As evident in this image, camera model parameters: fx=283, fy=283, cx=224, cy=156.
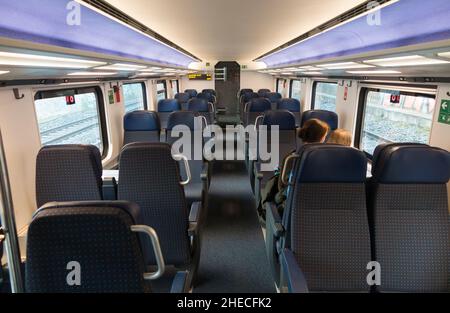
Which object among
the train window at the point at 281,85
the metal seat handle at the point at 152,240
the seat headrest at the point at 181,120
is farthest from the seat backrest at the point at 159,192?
the train window at the point at 281,85

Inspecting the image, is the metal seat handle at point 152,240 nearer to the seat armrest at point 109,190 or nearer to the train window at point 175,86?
the seat armrest at point 109,190

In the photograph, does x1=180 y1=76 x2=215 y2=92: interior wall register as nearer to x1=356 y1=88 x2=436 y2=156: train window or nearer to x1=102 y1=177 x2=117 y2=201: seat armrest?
x1=356 y1=88 x2=436 y2=156: train window

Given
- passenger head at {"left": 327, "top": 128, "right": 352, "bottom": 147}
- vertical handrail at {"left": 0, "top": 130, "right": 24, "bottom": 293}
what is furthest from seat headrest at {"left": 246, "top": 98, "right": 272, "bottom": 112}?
vertical handrail at {"left": 0, "top": 130, "right": 24, "bottom": 293}

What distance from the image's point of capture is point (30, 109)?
2984 mm

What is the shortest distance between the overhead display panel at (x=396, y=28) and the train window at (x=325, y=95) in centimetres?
323

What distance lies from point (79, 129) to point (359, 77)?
14.8 feet

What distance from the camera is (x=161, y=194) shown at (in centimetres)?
217

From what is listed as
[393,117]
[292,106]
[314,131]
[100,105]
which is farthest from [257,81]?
[314,131]

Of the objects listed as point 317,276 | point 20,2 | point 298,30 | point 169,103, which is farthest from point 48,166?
point 169,103

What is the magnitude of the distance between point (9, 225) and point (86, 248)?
1.05 ft

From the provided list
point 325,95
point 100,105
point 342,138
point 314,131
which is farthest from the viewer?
point 325,95

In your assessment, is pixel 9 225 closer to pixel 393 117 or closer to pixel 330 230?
pixel 330 230

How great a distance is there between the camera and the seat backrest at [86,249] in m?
0.97

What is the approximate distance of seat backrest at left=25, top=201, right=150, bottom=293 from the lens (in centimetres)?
97
